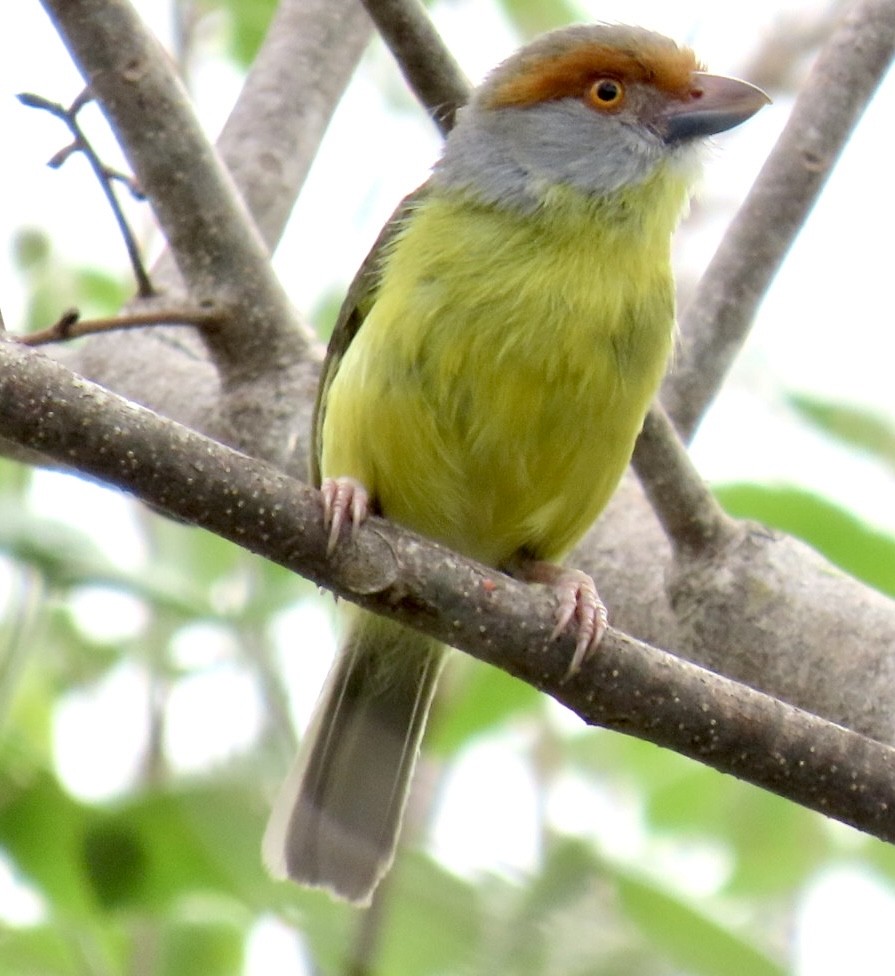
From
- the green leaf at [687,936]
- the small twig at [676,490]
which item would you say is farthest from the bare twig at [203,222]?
the green leaf at [687,936]

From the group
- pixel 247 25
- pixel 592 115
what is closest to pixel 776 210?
pixel 592 115

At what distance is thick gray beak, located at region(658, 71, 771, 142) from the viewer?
337cm

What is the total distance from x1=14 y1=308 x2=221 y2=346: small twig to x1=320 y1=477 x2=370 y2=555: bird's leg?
0.45 meters

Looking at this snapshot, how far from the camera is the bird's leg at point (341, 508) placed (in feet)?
6.74

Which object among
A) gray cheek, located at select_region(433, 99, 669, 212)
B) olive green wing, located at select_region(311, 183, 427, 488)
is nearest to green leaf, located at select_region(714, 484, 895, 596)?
gray cheek, located at select_region(433, 99, 669, 212)

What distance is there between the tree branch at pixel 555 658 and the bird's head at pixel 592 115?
4.06 ft

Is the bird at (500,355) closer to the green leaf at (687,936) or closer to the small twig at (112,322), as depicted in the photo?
the small twig at (112,322)

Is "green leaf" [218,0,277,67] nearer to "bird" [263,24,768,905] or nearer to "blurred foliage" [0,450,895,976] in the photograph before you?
"bird" [263,24,768,905]

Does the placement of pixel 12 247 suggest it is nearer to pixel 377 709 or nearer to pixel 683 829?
pixel 377 709

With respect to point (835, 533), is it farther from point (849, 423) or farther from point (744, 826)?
point (744, 826)

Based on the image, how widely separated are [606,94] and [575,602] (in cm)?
143

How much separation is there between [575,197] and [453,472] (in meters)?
0.64

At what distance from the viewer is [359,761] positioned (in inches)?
133

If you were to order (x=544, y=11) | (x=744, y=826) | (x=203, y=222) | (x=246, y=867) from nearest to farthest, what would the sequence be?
(x=246, y=867)
(x=203, y=222)
(x=744, y=826)
(x=544, y=11)
